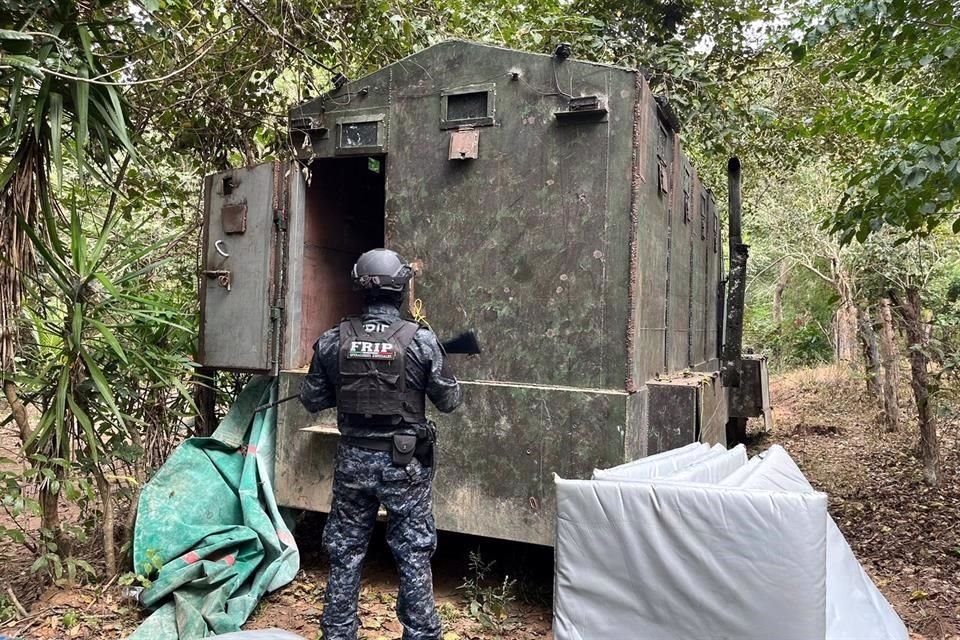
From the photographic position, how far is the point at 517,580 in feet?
13.2

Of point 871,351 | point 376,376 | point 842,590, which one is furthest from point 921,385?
point 376,376

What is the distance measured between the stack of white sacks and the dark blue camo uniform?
3.31 ft

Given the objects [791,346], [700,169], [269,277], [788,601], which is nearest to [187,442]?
[269,277]

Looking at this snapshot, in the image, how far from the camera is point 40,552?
12.3ft

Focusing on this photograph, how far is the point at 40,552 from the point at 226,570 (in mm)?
1060

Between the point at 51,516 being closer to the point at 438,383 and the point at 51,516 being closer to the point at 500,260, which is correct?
the point at 438,383

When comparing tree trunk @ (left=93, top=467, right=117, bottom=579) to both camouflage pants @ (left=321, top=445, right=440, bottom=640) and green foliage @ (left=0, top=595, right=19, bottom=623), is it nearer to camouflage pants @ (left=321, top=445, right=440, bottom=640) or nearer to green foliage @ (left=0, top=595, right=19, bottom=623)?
green foliage @ (left=0, top=595, right=19, bottom=623)

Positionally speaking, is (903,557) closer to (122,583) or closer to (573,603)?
(573,603)

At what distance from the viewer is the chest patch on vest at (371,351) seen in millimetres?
3119

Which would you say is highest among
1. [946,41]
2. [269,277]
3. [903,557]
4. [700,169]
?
[700,169]

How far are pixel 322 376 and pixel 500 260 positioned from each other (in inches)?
46.5

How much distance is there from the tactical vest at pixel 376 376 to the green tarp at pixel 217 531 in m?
1.28

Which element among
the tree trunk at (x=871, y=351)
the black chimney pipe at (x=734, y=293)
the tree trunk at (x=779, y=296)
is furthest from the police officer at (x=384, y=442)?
the tree trunk at (x=779, y=296)

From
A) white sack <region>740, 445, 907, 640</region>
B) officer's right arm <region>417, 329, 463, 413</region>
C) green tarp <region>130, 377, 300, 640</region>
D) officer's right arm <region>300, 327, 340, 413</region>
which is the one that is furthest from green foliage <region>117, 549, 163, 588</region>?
white sack <region>740, 445, 907, 640</region>
